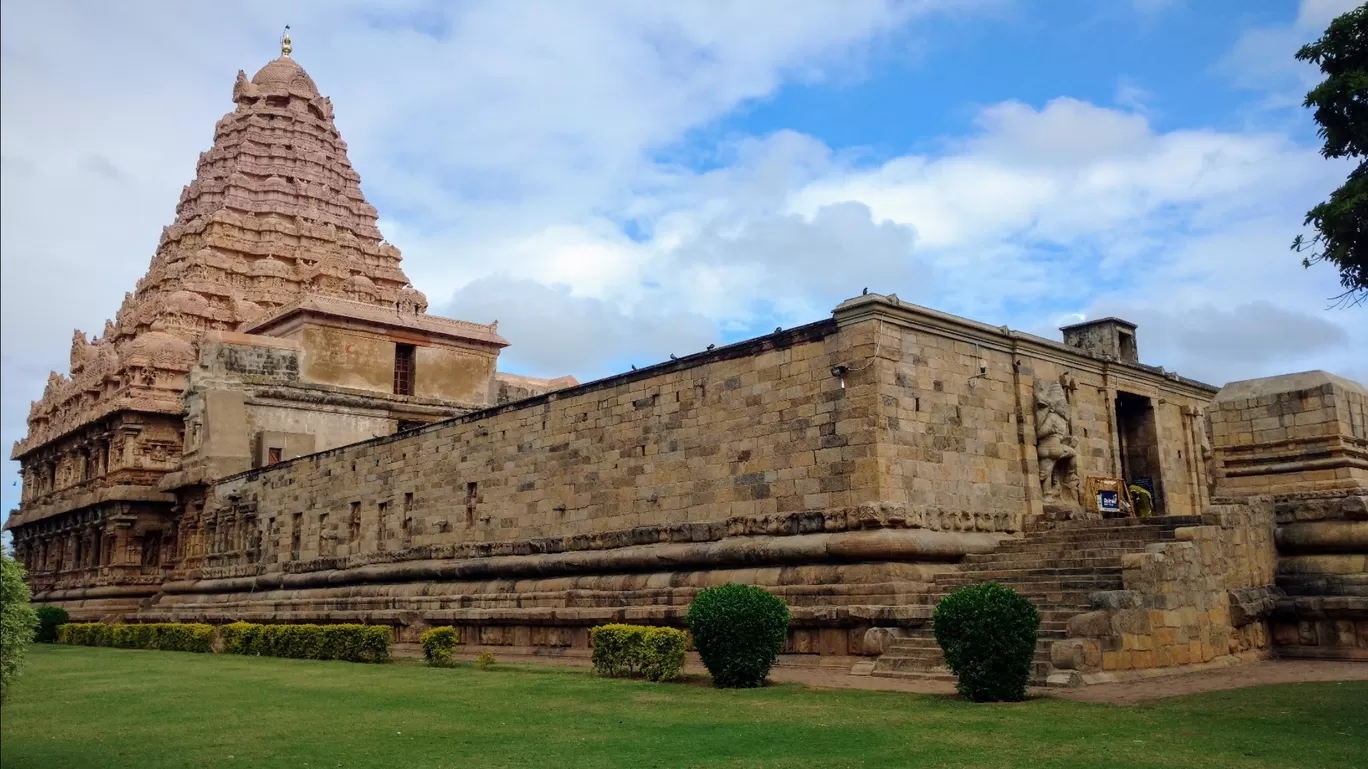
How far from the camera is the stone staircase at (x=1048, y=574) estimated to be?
11711 millimetres

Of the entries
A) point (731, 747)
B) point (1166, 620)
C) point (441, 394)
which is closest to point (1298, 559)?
point (1166, 620)

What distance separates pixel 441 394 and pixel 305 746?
85.6 ft

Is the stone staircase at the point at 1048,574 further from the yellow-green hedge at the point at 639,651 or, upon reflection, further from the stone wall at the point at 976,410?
the yellow-green hedge at the point at 639,651

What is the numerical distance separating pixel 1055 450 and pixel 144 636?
20002 millimetres

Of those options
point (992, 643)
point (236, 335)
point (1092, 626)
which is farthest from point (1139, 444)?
point (236, 335)

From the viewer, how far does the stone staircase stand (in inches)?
461

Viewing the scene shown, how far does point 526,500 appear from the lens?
64.0 feet

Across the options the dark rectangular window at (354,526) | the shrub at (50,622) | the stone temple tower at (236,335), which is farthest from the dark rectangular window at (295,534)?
the shrub at (50,622)

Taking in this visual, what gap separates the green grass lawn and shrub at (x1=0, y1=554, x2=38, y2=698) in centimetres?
69

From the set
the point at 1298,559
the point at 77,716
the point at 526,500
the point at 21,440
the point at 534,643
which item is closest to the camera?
the point at 77,716

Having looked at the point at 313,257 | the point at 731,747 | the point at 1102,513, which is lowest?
the point at 731,747

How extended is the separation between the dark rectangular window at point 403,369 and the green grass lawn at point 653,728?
21085mm

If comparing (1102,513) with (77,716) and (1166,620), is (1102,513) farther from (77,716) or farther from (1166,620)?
(77,716)

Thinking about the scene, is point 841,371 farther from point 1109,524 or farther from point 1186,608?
point 1186,608
